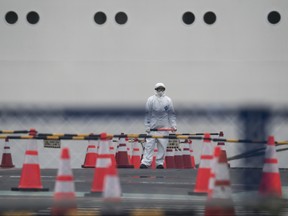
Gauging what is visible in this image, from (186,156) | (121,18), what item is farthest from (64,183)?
(121,18)

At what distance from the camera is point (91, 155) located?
21594 mm

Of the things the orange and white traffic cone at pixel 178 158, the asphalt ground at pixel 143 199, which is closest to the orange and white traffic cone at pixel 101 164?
the asphalt ground at pixel 143 199

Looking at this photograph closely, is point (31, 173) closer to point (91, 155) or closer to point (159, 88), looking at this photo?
point (159, 88)

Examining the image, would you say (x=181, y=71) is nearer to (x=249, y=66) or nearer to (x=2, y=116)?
(x=249, y=66)

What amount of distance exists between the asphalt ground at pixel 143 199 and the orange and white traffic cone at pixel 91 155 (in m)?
2.83

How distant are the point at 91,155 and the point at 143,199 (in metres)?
8.85

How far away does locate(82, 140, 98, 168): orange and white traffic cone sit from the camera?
2147 centimetres

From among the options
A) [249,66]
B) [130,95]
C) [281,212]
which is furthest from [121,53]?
[281,212]

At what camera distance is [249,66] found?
926 inches

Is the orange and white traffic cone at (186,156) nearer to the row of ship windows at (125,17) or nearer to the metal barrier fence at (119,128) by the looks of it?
the metal barrier fence at (119,128)

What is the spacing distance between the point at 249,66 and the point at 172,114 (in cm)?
308

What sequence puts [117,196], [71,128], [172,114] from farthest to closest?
[71,128] < [172,114] < [117,196]

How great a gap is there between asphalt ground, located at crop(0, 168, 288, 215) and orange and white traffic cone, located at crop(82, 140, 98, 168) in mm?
2826

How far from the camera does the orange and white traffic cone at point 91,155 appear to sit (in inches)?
845
